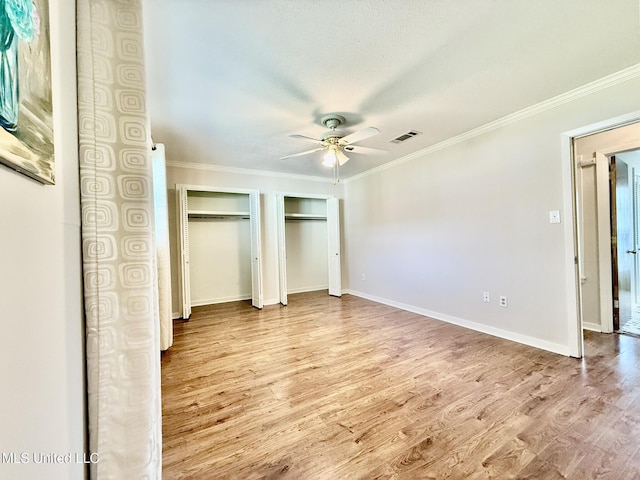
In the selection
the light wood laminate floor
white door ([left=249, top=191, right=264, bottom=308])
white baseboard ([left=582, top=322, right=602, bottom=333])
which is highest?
white door ([left=249, top=191, right=264, bottom=308])

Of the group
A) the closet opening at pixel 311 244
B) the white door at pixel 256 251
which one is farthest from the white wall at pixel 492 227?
the white door at pixel 256 251

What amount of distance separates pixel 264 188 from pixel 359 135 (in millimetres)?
2706

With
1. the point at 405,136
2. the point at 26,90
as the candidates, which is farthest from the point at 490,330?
the point at 26,90

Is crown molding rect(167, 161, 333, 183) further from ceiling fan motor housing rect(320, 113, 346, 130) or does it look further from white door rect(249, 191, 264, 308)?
ceiling fan motor housing rect(320, 113, 346, 130)

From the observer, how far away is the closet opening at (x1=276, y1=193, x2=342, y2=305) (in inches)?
208

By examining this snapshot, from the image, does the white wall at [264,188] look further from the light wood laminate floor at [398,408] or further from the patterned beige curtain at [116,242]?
the patterned beige curtain at [116,242]

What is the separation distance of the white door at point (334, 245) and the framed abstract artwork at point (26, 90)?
461cm

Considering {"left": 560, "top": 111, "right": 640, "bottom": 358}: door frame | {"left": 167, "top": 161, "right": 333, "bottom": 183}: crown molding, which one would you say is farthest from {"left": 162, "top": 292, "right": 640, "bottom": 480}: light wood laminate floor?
{"left": 167, "top": 161, "right": 333, "bottom": 183}: crown molding

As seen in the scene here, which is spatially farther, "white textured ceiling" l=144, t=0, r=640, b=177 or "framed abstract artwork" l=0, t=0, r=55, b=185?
"white textured ceiling" l=144, t=0, r=640, b=177

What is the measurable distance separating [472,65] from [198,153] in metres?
3.39

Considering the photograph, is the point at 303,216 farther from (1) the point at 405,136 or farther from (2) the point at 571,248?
(2) the point at 571,248

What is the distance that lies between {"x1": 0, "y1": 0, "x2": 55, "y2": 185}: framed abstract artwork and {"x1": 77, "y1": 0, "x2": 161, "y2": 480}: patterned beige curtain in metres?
0.18

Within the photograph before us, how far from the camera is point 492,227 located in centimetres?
308

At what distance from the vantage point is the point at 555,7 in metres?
1.48
